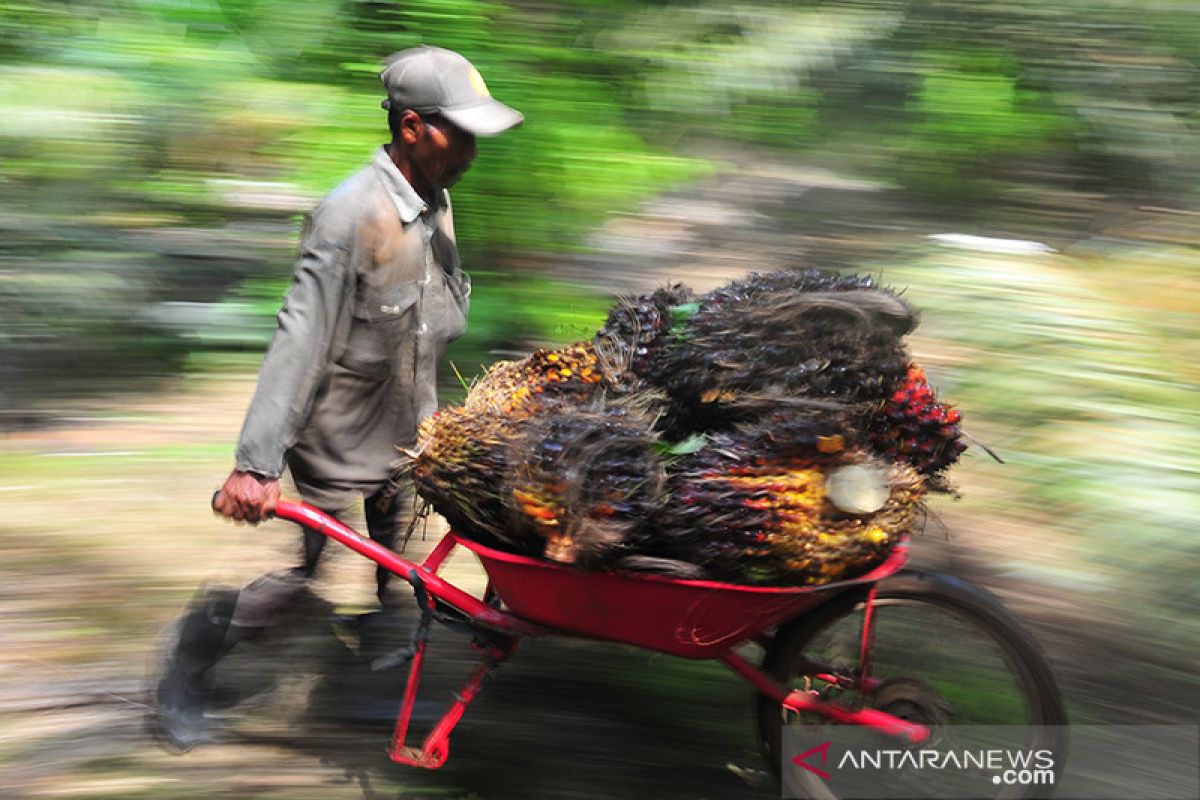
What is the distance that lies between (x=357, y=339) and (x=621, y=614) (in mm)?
1060

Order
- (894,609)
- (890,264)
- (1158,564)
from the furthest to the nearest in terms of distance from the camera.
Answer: (890,264), (1158,564), (894,609)

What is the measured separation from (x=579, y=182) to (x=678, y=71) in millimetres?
1169

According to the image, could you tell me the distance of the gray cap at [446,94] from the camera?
3023mm

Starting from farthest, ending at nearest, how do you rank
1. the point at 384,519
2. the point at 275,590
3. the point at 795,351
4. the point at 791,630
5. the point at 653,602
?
the point at 384,519 < the point at 275,590 < the point at 791,630 < the point at 795,351 < the point at 653,602

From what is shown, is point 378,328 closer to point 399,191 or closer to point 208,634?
point 399,191

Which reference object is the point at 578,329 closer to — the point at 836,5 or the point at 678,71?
the point at 678,71

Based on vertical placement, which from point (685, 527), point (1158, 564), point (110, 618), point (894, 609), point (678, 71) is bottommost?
point (110, 618)

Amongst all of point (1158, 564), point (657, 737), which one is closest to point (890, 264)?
point (1158, 564)

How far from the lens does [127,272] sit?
562 centimetres

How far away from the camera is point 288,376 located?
3.02 meters

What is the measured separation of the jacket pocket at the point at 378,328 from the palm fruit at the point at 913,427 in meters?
1.26

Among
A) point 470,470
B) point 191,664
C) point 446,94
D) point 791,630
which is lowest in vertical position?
point 191,664

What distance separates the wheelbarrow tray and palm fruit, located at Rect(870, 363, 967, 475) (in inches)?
8.5

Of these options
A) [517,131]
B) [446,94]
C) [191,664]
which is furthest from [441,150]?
[517,131]
